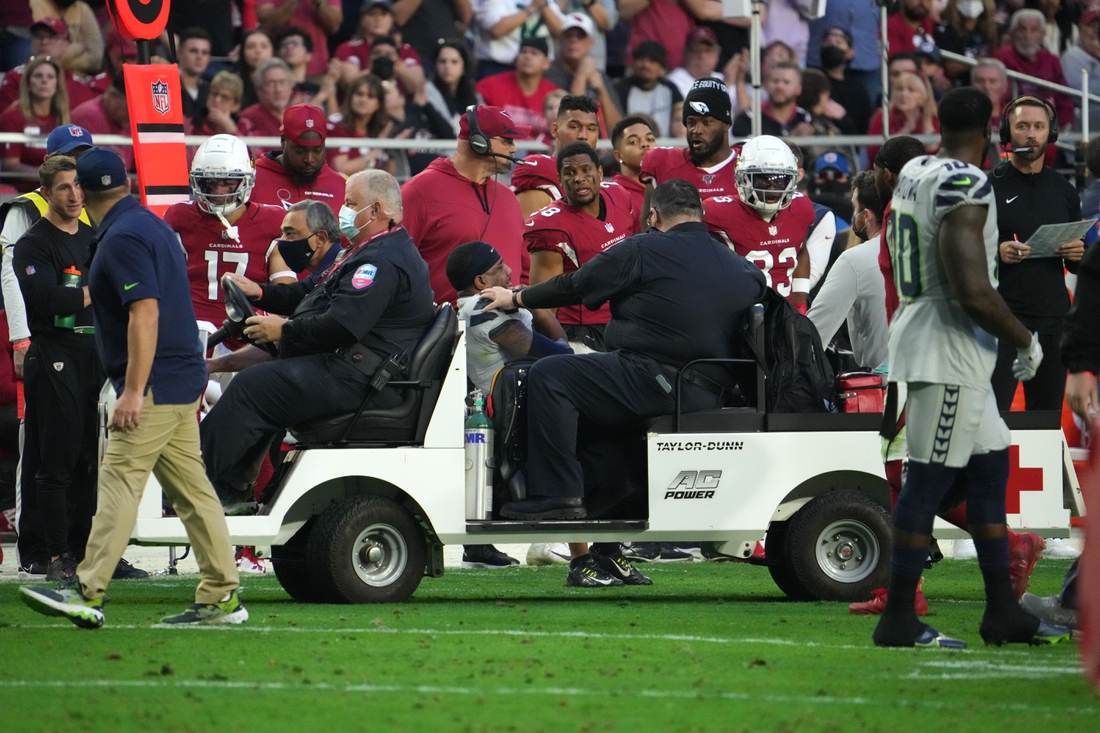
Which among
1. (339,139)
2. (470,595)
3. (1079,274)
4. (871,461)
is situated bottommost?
(470,595)

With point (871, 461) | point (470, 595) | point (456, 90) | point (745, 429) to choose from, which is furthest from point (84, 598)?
point (456, 90)

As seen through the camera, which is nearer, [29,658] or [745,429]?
[29,658]

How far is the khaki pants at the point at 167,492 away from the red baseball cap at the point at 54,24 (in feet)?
24.8

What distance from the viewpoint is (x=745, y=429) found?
8.12m

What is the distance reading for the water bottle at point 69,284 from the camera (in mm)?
9508

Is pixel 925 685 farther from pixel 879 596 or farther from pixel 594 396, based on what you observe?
pixel 594 396

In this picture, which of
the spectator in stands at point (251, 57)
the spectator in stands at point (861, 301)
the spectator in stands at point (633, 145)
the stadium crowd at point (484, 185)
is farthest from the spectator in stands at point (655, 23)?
the spectator in stands at point (861, 301)

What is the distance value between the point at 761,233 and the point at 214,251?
10.6ft

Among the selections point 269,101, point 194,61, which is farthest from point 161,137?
point 194,61

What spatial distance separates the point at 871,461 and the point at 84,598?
12.0 feet

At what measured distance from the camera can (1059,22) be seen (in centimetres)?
1855

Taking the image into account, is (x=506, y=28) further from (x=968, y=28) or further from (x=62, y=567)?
(x=62, y=567)

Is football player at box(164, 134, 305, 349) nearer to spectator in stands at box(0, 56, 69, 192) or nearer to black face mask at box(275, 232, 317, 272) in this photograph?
black face mask at box(275, 232, 317, 272)

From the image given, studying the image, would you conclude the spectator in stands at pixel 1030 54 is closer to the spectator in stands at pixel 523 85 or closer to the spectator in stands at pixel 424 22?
the spectator in stands at pixel 523 85
